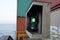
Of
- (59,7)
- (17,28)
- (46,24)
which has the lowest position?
(17,28)

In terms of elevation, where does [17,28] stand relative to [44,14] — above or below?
below

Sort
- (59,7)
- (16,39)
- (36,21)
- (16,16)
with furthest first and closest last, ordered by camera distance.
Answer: (16,16) < (16,39) < (59,7) < (36,21)

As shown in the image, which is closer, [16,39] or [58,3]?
[58,3]

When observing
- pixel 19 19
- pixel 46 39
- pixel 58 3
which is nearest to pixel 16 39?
pixel 19 19

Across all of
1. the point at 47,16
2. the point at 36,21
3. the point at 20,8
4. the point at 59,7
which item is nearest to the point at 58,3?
the point at 59,7

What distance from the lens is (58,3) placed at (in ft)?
12.2

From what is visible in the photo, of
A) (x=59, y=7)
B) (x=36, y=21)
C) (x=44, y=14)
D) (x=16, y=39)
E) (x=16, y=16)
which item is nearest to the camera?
(x=44, y=14)

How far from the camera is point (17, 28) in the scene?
375 inches

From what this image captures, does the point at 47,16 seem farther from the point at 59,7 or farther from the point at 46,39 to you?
the point at 59,7

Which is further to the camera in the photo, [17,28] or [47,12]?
[17,28]

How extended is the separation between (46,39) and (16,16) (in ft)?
24.7

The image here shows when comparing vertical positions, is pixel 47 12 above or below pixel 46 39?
above

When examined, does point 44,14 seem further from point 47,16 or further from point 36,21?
point 36,21

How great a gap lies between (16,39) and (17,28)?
0.88 m
